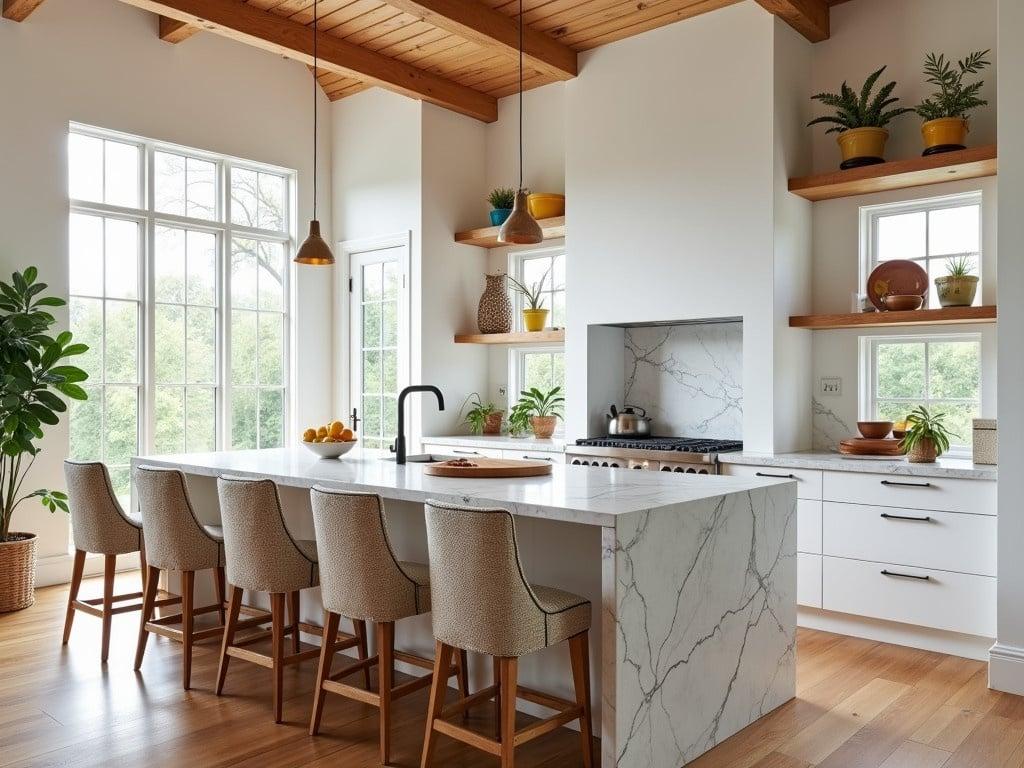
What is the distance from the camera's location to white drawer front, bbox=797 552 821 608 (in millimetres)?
4250

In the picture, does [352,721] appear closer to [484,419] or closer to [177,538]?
[177,538]

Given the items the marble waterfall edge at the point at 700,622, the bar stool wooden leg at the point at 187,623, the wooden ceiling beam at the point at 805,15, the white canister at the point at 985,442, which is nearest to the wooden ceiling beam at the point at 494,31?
the wooden ceiling beam at the point at 805,15

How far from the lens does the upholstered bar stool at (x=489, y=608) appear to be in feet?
7.90

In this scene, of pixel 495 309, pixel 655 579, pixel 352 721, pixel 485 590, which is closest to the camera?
pixel 485 590

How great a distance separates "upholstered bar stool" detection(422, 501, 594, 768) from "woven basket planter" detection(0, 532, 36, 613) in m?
3.05

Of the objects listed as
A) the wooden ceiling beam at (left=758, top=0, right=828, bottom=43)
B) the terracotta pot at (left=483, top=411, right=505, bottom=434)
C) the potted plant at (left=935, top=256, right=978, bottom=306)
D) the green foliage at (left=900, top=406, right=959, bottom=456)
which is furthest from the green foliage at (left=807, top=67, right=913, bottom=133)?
the terracotta pot at (left=483, top=411, right=505, bottom=434)

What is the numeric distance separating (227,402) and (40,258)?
4.93ft

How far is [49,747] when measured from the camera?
2850 millimetres

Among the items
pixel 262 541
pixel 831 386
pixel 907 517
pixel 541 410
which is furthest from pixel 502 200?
pixel 262 541

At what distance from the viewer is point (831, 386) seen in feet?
15.8

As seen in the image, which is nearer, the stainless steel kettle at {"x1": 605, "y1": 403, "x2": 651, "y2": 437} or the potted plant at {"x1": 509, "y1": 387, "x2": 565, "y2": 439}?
the stainless steel kettle at {"x1": 605, "y1": 403, "x2": 651, "y2": 437}

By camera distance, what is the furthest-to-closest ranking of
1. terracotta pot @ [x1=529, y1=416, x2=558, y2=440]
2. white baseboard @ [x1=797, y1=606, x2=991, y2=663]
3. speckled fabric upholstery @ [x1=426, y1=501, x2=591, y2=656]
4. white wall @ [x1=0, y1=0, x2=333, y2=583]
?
terracotta pot @ [x1=529, y1=416, x2=558, y2=440] < white wall @ [x1=0, y1=0, x2=333, y2=583] < white baseboard @ [x1=797, y1=606, x2=991, y2=663] < speckled fabric upholstery @ [x1=426, y1=501, x2=591, y2=656]

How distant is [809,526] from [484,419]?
8.17 feet

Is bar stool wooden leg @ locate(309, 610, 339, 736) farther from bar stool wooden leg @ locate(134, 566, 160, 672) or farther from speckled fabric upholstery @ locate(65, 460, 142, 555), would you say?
speckled fabric upholstery @ locate(65, 460, 142, 555)
